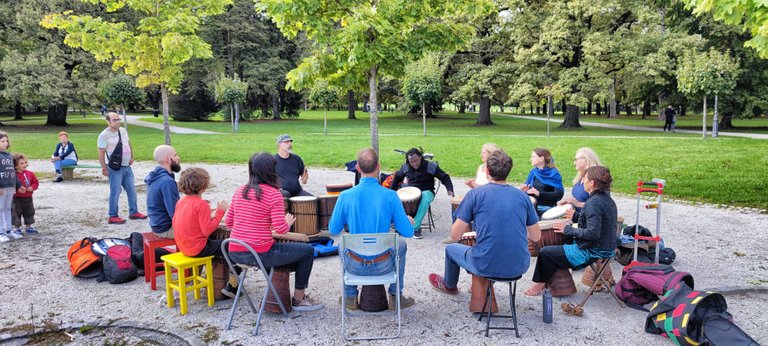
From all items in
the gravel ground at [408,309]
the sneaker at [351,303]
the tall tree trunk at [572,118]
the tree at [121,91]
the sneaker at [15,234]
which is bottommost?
the gravel ground at [408,309]

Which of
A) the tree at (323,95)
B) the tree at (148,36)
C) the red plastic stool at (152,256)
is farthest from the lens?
the tree at (323,95)

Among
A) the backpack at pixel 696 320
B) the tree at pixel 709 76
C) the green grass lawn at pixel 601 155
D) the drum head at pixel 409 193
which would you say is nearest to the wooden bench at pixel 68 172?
the green grass lawn at pixel 601 155

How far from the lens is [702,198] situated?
10.8 m

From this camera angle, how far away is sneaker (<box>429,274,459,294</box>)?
18.0 feet

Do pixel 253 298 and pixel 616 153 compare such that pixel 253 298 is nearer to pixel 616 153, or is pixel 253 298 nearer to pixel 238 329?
pixel 238 329

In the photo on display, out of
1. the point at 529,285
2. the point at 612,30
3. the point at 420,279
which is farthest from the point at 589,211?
the point at 612,30

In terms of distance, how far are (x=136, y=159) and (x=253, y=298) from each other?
49.1ft

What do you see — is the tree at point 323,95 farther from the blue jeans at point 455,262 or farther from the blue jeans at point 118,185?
the blue jeans at point 455,262

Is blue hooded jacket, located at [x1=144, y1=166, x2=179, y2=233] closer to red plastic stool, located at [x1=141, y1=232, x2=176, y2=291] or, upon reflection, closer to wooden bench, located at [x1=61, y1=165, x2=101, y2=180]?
red plastic stool, located at [x1=141, y1=232, x2=176, y2=291]

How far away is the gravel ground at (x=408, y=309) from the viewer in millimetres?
4531

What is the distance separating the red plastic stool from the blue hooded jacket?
0.12 metres

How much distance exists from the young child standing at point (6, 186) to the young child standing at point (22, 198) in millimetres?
143

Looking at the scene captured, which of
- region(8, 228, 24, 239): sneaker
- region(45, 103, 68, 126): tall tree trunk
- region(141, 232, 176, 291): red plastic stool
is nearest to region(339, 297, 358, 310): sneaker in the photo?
region(141, 232, 176, 291): red plastic stool

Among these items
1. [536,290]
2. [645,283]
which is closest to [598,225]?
[645,283]
